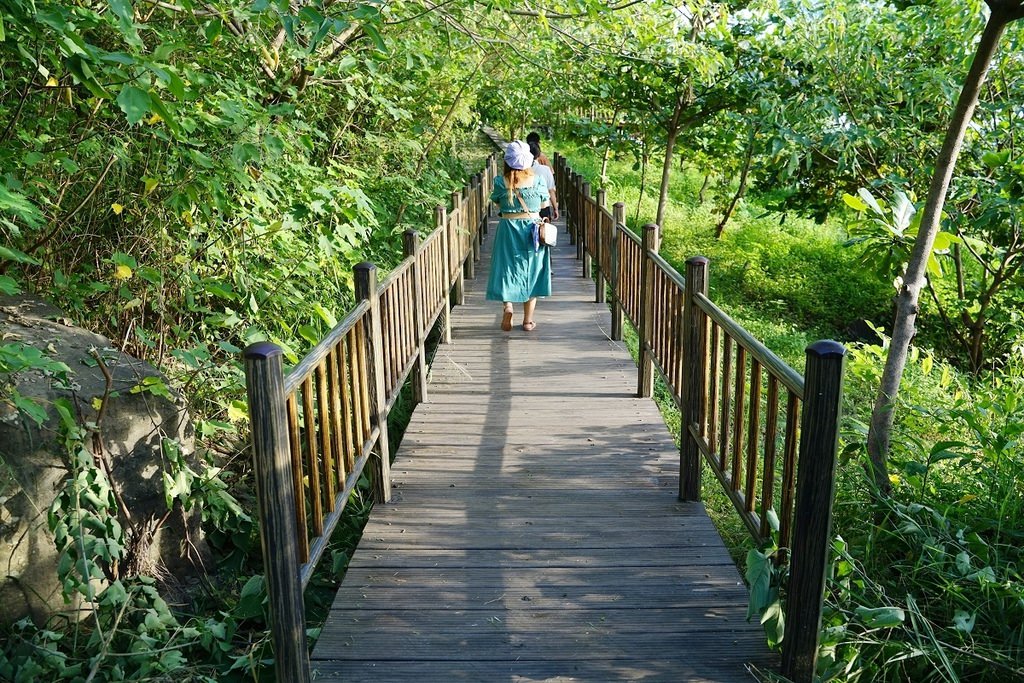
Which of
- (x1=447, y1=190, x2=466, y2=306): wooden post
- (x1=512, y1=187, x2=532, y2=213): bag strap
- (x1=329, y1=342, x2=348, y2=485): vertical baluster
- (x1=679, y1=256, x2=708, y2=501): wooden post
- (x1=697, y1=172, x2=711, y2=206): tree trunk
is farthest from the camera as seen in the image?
(x1=697, y1=172, x2=711, y2=206): tree trunk

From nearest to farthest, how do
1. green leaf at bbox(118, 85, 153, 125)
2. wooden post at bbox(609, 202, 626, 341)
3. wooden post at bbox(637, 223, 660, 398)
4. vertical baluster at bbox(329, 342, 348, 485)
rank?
green leaf at bbox(118, 85, 153, 125) → vertical baluster at bbox(329, 342, 348, 485) → wooden post at bbox(637, 223, 660, 398) → wooden post at bbox(609, 202, 626, 341)

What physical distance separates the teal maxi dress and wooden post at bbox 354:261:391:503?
3392 millimetres

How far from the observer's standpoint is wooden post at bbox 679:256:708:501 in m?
4.30

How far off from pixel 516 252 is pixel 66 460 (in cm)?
490

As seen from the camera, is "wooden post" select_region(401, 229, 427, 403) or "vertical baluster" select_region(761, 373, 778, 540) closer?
"vertical baluster" select_region(761, 373, 778, 540)

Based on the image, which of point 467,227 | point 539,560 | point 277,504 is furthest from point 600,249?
point 277,504

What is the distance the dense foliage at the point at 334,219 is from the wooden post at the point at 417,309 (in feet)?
1.48

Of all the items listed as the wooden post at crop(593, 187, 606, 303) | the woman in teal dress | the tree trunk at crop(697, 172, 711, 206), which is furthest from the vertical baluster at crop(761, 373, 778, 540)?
the tree trunk at crop(697, 172, 711, 206)

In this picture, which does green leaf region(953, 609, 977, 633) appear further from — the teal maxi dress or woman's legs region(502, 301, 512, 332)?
woman's legs region(502, 301, 512, 332)

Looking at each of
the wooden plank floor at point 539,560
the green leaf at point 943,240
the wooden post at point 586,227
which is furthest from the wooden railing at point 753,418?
the wooden post at point 586,227

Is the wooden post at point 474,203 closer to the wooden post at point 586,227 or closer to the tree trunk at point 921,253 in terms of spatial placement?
the wooden post at point 586,227

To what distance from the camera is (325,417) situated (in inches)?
137

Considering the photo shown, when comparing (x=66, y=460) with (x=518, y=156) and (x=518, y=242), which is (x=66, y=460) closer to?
(x=518, y=156)

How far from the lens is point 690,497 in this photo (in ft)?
15.1
